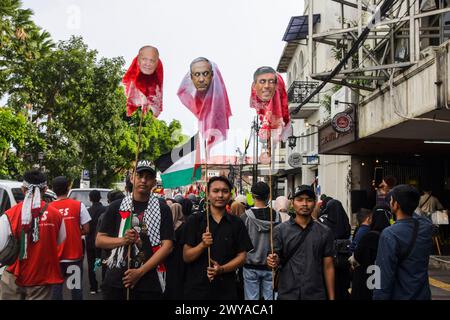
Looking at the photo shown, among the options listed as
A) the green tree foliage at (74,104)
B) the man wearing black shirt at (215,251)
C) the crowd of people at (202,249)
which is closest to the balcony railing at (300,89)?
the green tree foliage at (74,104)

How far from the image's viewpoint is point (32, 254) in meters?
5.38

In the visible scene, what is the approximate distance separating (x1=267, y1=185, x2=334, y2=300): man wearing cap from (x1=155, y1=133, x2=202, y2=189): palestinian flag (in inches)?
96.1

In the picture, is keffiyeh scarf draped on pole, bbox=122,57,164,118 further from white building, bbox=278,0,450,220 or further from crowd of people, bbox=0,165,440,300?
white building, bbox=278,0,450,220

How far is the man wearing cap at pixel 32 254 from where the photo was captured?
5.34 meters

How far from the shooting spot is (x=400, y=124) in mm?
13469

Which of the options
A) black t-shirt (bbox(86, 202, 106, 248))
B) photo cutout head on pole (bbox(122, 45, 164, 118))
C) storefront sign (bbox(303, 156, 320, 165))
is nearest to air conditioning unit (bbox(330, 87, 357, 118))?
storefront sign (bbox(303, 156, 320, 165))

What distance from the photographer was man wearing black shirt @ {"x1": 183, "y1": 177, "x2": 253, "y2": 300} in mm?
5031

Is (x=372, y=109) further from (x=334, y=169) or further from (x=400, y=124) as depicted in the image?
(x=334, y=169)

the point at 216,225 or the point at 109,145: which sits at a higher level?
the point at 109,145

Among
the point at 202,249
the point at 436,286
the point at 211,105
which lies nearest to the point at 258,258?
the point at 202,249

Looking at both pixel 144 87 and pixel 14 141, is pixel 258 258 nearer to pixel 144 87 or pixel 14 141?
pixel 144 87

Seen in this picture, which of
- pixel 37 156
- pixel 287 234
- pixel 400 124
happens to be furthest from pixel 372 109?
pixel 37 156

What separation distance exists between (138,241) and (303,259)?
1.42m
